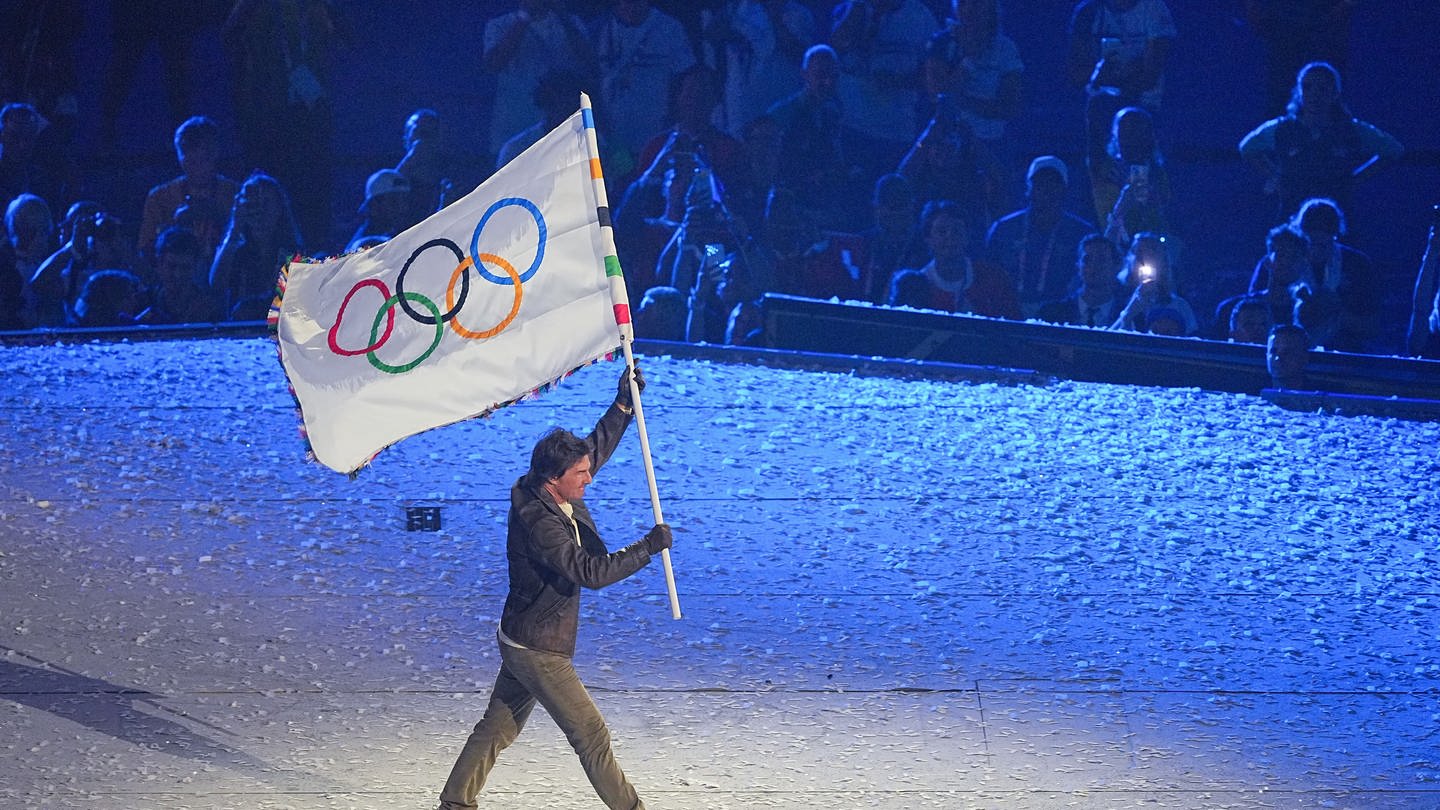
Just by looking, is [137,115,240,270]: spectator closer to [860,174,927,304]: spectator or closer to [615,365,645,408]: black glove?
[860,174,927,304]: spectator

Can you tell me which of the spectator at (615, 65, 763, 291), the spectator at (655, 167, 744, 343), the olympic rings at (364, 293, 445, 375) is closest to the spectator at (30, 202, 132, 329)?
the spectator at (615, 65, 763, 291)

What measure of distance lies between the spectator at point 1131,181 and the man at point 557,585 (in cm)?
858

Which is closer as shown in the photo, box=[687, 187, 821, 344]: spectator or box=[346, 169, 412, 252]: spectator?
box=[687, 187, 821, 344]: spectator

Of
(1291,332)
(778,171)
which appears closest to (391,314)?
(778,171)

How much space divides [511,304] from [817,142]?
7.80 metres

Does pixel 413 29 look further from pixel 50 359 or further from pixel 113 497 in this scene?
pixel 113 497

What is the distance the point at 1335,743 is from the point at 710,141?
830cm

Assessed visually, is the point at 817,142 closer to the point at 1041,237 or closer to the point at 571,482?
the point at 1041,237

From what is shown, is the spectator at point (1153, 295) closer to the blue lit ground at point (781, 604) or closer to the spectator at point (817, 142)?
the blue lit ground at point (781, 604)

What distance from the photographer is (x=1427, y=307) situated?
480 inches

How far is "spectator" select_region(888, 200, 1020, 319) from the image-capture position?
1283 cm

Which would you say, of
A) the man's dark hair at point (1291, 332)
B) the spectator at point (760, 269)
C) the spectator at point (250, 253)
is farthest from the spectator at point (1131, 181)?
the spectator at point (250, 253)

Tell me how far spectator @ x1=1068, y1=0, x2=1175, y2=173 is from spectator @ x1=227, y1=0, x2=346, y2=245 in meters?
6.33

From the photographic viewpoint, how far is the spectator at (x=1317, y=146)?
1234 cm
